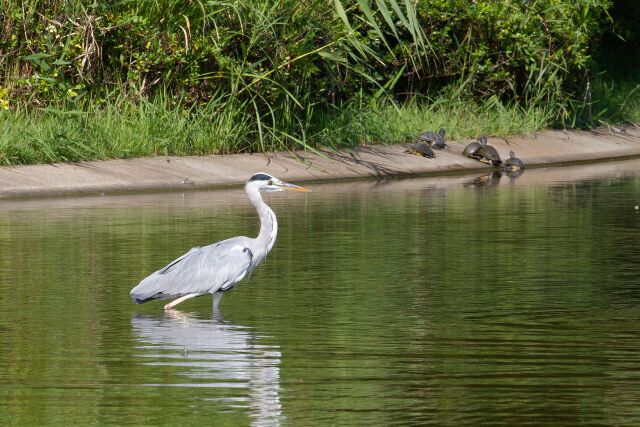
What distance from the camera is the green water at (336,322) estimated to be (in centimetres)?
566

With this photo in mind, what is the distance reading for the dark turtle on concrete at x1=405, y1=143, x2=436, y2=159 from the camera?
20.4 metres

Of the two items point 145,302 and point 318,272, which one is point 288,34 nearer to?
point 318,272

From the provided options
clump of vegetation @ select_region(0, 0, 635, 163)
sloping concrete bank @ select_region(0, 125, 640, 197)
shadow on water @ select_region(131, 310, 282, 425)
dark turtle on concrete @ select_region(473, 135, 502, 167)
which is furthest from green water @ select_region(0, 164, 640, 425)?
dark turtle on concrete @ select_region(473, 135, 502, 167)

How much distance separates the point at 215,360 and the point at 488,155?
1451 cm

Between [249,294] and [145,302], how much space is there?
2.65 feet

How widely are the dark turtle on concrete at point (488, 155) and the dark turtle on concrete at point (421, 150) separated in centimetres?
87

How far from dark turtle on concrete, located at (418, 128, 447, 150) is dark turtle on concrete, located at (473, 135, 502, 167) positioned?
0.62 metres

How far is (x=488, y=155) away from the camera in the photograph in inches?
816

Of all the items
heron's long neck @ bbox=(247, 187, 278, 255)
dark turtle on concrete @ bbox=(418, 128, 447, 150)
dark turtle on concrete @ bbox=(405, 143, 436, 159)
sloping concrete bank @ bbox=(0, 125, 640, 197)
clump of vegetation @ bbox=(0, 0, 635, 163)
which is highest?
clump of vegetation @ bbox=(0, 0, 635, 163)

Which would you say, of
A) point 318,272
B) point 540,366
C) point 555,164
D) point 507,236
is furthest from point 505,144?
point 540,366

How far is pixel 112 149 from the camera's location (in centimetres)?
1759

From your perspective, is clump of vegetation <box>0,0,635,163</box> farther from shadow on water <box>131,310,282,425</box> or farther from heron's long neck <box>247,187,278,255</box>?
shadow on water <box>131,310,282,425</box>

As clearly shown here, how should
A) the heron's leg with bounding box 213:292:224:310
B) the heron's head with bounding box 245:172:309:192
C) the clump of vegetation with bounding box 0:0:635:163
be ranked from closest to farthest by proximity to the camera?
the heron's leg with bounding box 213:292:224:310
the heron's head with bounding box 245:172:309:192
the clump of vegetation with bounding box 0:0:635:163

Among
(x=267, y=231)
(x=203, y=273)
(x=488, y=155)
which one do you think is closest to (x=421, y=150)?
(x=488, y=155)
